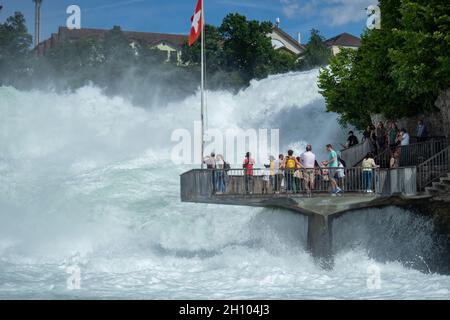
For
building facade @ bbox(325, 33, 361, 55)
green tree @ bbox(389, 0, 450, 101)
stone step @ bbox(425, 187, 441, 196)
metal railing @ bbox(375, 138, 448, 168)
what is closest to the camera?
stone step @ bbox(425, 187, 441, 196)

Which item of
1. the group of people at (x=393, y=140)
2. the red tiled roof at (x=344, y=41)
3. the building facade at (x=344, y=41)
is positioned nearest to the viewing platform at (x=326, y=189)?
the group of people at (x=393, y=140)

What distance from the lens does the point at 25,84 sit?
310ft

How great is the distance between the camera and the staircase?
24969 mm

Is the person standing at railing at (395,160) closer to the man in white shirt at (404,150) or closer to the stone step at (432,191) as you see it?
the man in white shirt at (404,150)

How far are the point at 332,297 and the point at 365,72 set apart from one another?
15.2 metres

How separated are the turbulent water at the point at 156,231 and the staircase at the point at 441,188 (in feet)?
7.43

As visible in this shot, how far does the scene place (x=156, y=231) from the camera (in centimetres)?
3462

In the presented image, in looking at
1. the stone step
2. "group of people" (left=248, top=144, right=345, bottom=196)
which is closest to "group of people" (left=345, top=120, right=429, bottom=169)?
the stone step

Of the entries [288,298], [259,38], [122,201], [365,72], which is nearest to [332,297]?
[288,298]

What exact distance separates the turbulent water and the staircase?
2264mm

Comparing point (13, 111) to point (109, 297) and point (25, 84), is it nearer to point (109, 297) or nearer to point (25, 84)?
point (25, 84)

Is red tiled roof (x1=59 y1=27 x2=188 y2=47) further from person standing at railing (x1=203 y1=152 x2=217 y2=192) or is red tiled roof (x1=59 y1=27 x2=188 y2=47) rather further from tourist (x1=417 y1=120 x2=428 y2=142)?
person standing at railing (x1=203 y1=152 x2=217 y2=192)

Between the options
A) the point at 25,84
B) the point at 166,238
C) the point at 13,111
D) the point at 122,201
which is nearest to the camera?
the point at 166,238

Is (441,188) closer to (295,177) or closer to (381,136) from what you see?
(295,177)
